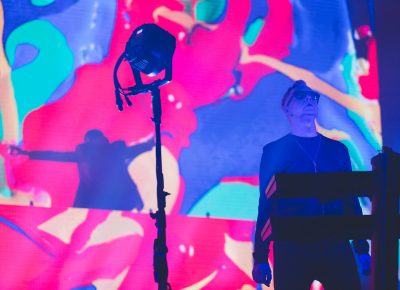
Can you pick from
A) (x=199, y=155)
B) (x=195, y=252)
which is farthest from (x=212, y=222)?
(x=199, y=155)

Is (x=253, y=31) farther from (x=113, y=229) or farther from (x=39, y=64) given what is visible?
(x=113, y=229)

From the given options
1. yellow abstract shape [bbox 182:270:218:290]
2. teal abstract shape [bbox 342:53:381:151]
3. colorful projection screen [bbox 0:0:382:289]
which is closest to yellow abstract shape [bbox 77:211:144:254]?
colorful projection screen [bbox 0:0:382:289]

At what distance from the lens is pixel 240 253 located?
272 centimetres

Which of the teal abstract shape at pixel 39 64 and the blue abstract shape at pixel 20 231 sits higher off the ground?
the teal abstract shape at pixel 39 64

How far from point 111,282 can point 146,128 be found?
85 cm

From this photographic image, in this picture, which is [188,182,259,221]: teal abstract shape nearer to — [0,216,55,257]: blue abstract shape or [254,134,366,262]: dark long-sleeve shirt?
[254,134,366,262]: dark long-sleeve shirt

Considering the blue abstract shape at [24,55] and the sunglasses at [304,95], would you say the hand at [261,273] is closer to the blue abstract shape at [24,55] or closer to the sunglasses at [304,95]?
the sunglasses at [304,95]

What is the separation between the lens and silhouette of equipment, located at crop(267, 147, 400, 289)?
3.49ft

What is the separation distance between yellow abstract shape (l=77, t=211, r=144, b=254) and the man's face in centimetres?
102

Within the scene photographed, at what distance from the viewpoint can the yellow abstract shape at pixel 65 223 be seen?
257cm

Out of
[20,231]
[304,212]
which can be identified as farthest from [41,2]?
[304,212]

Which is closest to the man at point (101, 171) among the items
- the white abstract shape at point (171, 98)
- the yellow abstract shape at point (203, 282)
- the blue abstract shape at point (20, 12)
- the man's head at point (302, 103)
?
the white abstract shape at point (171, 98)

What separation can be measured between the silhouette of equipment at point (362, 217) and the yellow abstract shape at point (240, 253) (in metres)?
1.54

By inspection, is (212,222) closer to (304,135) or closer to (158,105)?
(304,135)
